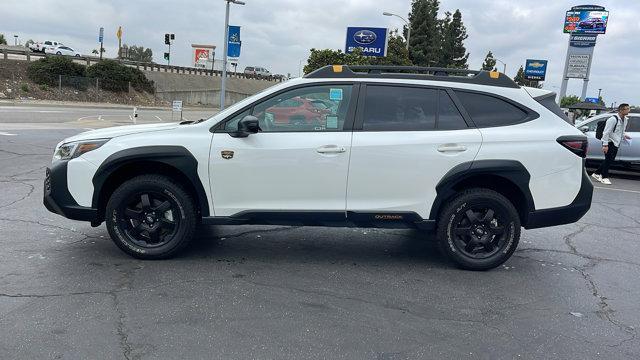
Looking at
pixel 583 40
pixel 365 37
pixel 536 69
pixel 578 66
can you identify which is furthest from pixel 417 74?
pixel 536 69

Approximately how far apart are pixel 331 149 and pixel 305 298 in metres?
1.31

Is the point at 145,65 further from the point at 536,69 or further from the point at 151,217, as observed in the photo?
the point at 151,217

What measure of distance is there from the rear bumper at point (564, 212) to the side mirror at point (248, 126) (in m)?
2.65

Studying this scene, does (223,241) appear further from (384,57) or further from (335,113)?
(384,57)

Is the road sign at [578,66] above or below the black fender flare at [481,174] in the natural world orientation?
above

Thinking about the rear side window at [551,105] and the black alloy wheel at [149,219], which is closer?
the black alloy wheel at [149,219]

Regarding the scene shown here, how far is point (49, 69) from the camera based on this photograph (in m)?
42.5

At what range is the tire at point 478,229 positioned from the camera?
471 cm

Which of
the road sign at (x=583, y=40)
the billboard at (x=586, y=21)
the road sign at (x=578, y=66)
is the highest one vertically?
the billboard at (x=586, y=21)

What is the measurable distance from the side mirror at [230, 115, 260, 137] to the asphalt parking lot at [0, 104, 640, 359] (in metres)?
1.25

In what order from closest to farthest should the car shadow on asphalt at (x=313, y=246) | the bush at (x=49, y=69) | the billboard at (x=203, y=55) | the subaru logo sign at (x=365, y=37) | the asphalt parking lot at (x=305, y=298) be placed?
the asphalt parking lot at (x=305, y=298) < the car shadow on asphalt at (x=313, y=246) < the subaru logo sign at (x=365, y=37) < the bush at (x=49, y=69) < the billboard at (x=203, y=55)

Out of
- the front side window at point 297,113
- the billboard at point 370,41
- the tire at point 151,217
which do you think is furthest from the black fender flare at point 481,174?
the billboard at point 370,41

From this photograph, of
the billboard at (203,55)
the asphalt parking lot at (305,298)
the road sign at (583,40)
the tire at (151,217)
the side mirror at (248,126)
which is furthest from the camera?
the billboard at (203,55)

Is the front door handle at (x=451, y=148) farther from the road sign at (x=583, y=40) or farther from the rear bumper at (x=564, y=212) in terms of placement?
the road sign at (x=583, y=40)
